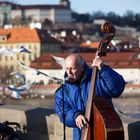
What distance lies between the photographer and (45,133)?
2.79 meters

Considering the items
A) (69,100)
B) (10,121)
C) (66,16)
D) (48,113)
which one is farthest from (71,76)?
(66,16)

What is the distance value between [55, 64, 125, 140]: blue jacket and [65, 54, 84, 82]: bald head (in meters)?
0.02

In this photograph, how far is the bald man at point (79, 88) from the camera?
2.04 metres

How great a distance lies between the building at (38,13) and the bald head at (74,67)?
69.8 m

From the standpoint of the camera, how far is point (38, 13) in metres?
74.8

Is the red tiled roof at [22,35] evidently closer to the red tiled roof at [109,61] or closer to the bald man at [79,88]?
the red tiled roof at [109,61]

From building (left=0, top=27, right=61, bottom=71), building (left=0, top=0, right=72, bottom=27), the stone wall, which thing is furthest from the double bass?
building (left=0, top=0, right=72, bottom=27)

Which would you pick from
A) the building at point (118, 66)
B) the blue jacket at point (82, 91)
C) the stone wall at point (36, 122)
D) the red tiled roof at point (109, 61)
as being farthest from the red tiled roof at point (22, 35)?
the blue jacket at point (82, 91)

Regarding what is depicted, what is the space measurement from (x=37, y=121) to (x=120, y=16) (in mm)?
77523

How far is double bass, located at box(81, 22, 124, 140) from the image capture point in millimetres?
1941

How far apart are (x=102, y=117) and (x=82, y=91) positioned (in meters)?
0.17

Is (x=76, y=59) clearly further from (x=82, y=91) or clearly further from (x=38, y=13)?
(x=38, y=13)

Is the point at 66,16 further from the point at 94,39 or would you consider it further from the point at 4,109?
the point at 4,109

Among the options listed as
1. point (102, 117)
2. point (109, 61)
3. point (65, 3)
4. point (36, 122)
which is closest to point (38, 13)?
point (65, 3)
